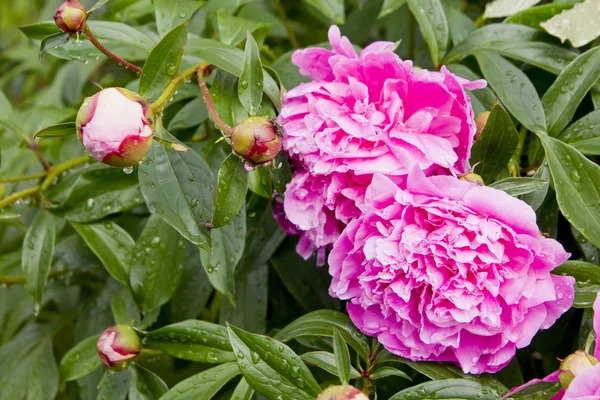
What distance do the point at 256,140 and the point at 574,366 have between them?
0.85 feet

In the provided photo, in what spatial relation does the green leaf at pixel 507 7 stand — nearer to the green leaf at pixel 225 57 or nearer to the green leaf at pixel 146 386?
the green leaf at pixel 225 57

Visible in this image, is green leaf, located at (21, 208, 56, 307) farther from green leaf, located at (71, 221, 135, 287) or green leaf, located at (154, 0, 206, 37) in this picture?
green leaf, located at (154, 0, 206, 37)

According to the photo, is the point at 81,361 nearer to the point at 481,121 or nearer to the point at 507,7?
the point at 481,121

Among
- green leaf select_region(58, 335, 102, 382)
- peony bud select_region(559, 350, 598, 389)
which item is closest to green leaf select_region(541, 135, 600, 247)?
peony bud select_region(559, 350, 598, 389)

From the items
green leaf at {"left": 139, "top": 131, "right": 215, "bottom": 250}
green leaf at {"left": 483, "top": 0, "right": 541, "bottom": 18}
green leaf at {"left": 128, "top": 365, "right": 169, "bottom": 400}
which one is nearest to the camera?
green leaf at {"left": 139, "top": 131, "right": 215, "bottom": 250}

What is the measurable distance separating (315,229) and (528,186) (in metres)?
0.17

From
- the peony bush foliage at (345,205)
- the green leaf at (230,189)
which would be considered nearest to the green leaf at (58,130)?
the peony bush foliage at (345,205)

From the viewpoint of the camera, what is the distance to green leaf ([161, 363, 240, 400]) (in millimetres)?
546

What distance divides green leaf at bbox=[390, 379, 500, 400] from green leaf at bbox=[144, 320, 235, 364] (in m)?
0.18

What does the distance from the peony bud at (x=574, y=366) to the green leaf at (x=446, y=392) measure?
7 centimetres

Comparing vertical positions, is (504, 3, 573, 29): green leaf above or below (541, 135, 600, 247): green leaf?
above

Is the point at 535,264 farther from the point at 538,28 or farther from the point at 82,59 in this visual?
the point at 82,59

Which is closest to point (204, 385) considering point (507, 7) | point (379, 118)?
point (379, 118)

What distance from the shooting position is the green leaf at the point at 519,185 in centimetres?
48
